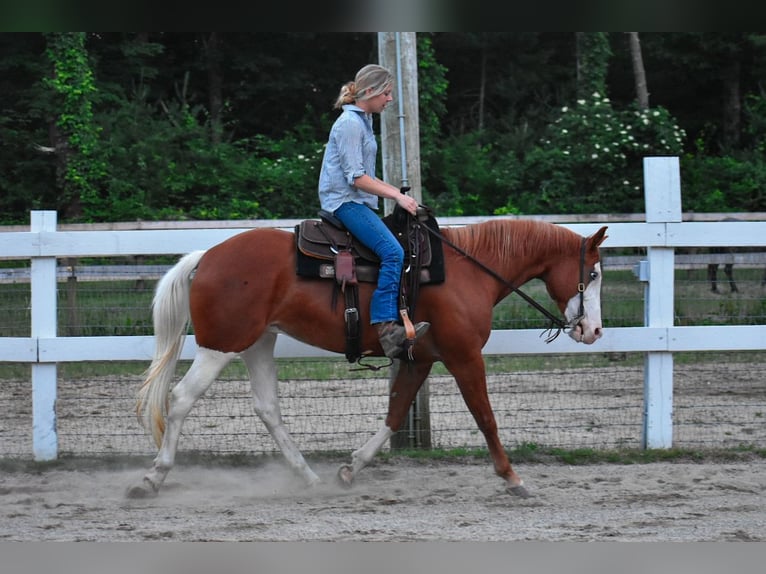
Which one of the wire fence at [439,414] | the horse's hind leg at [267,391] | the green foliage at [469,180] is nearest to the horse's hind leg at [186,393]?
the horse's hind leg at [267,391]

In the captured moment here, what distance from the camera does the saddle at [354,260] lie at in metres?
5.55

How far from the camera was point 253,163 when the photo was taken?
21766mm

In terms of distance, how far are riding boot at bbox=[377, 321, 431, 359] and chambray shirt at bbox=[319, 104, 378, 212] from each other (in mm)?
785

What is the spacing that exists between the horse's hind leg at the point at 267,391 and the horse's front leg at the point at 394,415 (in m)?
0.26

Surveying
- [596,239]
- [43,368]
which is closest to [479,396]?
[596,239]

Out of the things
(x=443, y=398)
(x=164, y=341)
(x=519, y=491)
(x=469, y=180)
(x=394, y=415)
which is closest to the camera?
(x=519, y=491)

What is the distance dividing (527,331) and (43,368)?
3351mm

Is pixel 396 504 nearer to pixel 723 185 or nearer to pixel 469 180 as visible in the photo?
pixel 469 180

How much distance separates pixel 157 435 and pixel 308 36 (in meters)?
22.0

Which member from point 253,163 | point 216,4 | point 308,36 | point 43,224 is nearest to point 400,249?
point 43,224

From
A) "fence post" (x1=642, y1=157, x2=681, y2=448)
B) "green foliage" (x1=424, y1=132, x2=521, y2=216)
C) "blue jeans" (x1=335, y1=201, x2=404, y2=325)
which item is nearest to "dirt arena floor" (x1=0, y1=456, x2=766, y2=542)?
"fence post" (x1=642, y1=157, x2=681, y2=448)

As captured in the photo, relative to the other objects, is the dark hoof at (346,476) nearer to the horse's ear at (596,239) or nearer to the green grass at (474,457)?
the green grass at (474,457)

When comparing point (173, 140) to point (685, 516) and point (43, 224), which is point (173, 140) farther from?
point (685, 516)

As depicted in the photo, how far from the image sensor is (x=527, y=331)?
646cm
